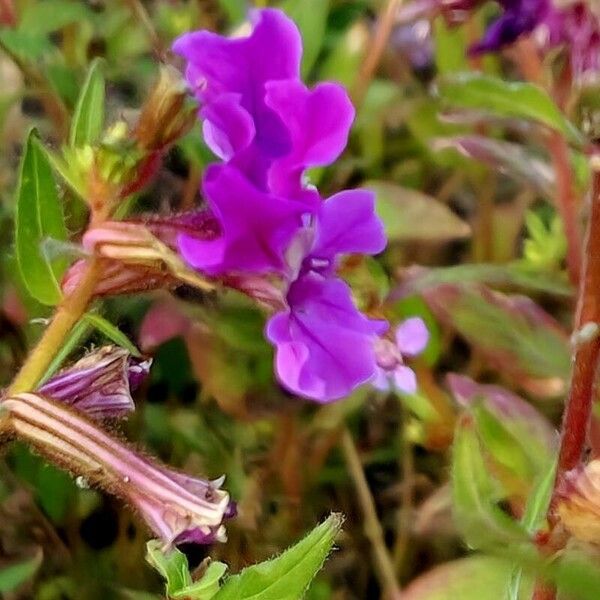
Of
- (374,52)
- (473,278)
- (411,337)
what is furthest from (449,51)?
(411,337)

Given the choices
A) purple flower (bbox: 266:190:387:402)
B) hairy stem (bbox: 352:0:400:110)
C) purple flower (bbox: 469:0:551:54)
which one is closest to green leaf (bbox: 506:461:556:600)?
purple flower (bbox: 266:190:387:402)

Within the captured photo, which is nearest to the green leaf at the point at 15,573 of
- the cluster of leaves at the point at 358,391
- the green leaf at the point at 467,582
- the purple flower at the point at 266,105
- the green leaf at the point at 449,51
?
the cluster of leaves at the point at 358,391

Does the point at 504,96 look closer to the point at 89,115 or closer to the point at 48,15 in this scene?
the point at 89,115

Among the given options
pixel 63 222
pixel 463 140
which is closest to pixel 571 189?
pixel 463 140

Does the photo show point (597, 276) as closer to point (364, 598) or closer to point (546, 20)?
point (546, 20)

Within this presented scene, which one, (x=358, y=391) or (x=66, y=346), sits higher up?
(x=66, y=346)

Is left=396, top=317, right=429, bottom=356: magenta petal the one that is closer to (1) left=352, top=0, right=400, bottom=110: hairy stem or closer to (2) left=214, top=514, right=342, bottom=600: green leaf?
(2) left=214, top=514, right=342, bottom=600: green leaf

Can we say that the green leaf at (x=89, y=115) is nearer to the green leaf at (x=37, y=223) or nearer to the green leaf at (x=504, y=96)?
the green leaf at (x=37, y=223)
